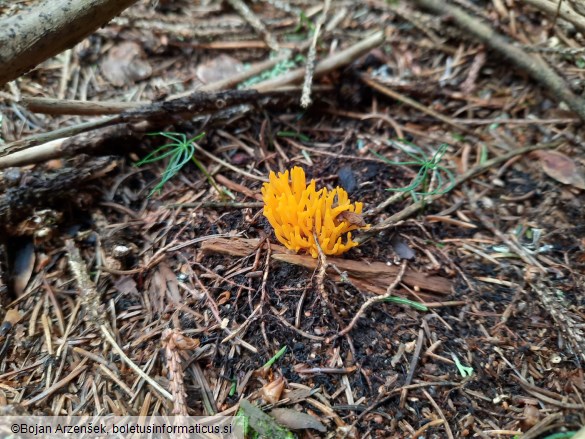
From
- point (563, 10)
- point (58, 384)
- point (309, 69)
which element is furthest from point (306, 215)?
point (563, 10)

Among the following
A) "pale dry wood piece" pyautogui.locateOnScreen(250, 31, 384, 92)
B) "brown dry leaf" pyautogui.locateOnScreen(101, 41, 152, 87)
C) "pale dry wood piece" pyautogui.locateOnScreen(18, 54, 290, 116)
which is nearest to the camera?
"pale dry wood piece" pyautogui.locateOnScreen(18, 54, 290, 116)

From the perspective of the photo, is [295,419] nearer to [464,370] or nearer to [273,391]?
[273,391]

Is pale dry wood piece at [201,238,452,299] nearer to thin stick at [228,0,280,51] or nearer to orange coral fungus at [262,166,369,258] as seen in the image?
orange coral fungus at [262,166,369,258]

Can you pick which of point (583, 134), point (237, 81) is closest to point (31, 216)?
point (237, 81)

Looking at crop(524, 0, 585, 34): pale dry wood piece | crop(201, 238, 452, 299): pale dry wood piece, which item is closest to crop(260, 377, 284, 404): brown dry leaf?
crop(201, 238, 452, 299): pale dry wood piece

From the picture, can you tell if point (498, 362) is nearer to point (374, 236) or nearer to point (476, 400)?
point (476, 400)

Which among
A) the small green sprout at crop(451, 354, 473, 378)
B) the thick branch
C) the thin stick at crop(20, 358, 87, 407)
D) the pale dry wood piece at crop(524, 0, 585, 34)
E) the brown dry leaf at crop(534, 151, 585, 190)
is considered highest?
the pale dry wood piece at crop(524, 0, 585, 34)
